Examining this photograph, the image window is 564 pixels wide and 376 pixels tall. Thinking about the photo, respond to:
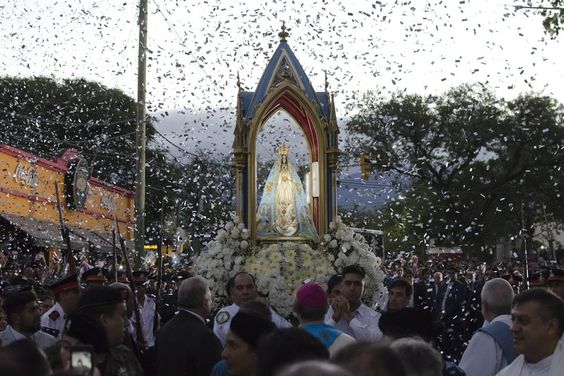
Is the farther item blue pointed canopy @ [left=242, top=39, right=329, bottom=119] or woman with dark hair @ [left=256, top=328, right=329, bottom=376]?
blue pointed canopy @ [left=242, top=39, right=329, bottom=119]

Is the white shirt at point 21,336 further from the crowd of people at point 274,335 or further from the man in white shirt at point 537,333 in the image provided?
the man in white shirt at point 537,333

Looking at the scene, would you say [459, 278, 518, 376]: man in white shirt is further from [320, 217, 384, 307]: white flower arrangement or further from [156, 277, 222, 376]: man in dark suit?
[320, 217, 384, 307]: white flower arrangement

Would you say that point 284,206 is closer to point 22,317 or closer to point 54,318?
point 54,318

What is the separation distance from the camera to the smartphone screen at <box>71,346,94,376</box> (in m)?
3.69

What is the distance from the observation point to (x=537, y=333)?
6094 mm

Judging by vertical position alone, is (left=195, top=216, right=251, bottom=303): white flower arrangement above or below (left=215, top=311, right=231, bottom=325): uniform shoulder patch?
above

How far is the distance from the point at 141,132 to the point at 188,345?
14.9m

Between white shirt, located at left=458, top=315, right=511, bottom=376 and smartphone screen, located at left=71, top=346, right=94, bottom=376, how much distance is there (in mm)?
3923

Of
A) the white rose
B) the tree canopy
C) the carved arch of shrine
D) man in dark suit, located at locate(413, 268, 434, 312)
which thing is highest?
the tree canopy

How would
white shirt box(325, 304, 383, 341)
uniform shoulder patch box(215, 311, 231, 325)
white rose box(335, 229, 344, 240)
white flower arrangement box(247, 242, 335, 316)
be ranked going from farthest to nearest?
white rose box(335, 229, 344, 240), white flower arrangement box(247, 242, 335, 316), uniform shoulder patch box(215, 311, 231, 325), white shirt box(325, 304, 383, 341)

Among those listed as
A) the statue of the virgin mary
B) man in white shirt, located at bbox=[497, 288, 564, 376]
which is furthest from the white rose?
man in white shirt, located at bbox=[497, 288, 564, 376]

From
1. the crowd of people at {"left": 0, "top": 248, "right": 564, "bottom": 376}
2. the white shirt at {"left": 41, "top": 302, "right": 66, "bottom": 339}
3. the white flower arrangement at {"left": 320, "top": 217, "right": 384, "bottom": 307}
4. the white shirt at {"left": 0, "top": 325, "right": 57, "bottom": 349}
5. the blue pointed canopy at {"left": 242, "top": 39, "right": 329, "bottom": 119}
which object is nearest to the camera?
the crowd of people at {"left": 0, "top": 248, "right": 564, "bottom": 376}

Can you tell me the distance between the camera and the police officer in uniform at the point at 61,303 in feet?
30.1

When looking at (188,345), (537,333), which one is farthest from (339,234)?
(537,333)
